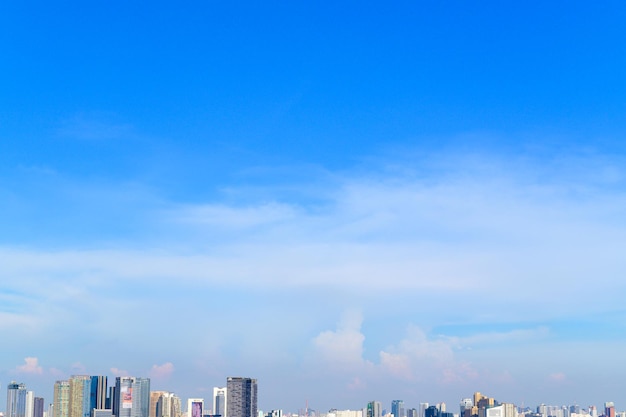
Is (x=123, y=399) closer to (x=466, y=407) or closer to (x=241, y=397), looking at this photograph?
(x=241, y=397)

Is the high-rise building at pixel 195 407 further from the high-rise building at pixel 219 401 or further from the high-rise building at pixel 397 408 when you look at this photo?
the high-rise building at pixel 397 408

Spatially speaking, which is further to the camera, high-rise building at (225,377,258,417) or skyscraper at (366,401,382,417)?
→ skyscraper at (366,401,382,417)

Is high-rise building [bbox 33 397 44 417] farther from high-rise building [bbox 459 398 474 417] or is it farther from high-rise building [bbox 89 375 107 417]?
high-rise building [bbox 459 398 474 417]

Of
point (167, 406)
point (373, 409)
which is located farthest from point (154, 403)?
point (373, 409)

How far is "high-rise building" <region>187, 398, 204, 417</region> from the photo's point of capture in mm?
123294

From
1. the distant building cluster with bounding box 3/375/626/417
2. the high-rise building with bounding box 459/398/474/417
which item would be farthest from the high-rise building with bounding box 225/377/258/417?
the high-rise building with bounding box 459/398/474/417

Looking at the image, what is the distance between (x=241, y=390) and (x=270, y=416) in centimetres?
1211

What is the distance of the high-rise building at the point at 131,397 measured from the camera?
11075 cm

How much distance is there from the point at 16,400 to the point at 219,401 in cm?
3138

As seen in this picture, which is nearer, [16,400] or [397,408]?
[16,400]

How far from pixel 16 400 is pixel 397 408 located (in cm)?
6222

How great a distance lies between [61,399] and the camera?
114m

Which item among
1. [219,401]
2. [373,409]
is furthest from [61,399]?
[373,409]

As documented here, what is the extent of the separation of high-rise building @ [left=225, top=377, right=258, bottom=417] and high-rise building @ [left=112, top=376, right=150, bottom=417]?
11.8 m
